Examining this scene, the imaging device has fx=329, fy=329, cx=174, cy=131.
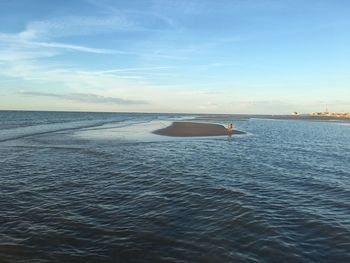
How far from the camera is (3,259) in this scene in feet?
24.8

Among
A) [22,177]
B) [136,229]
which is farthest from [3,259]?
[22,177]

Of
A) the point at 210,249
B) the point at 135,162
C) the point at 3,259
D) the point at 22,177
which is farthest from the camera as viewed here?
the point at 135,162

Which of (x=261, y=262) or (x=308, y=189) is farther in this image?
(x=308, y=189)

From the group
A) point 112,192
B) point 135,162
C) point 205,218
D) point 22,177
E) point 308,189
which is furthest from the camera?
point 135,162

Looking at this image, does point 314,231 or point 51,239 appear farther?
point 314,231

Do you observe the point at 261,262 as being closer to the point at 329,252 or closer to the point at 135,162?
the point at 329,252

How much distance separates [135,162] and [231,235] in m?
12.6

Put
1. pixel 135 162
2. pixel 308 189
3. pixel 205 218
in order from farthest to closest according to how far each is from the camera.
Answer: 1. pixel 135 162
2. pixel 308 189
3. pixel 205 218

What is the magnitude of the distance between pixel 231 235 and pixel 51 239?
4.96 metres

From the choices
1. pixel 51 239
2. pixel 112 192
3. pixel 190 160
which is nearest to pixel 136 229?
pixel 51 239

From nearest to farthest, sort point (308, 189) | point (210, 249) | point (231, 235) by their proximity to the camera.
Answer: point (210, 249), point (231, 235), point (308, 189)

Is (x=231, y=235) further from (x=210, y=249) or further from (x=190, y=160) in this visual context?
(x=190, y=160)

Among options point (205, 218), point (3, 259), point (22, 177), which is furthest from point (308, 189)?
point (22, 177)

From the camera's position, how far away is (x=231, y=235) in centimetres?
939
